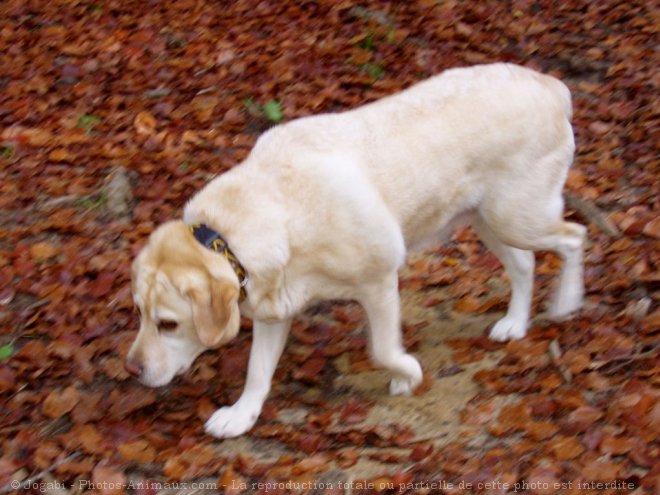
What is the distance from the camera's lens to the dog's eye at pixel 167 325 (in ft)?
11.7

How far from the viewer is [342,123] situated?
3924 millimetres

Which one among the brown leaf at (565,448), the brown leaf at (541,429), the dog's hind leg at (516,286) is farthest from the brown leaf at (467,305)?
the brown leaf at (565,448)

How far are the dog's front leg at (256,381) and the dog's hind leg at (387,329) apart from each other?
0.45m

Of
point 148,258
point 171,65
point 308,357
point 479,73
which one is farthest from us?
point 171,65

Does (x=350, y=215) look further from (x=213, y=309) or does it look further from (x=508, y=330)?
(x=508, y=330)

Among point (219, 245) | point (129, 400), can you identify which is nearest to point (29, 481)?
point (129, 400)

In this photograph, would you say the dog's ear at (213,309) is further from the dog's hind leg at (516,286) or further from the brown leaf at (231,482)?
the dog's hind leg at (516,286)

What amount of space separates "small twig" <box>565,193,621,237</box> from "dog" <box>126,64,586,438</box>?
3.03 feet

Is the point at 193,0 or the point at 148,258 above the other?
the point at 148,258

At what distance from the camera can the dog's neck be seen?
3.49 metres

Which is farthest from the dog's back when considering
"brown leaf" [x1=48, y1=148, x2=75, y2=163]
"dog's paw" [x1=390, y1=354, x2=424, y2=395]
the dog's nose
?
"brown leaf" [x1=48, y1=148, x2=75, y2=163]

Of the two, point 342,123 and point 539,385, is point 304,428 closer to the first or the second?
point 539,385

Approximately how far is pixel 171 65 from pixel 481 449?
5.23 m

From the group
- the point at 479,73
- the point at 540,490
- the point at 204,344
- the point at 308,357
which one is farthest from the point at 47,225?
the point at 540,490
